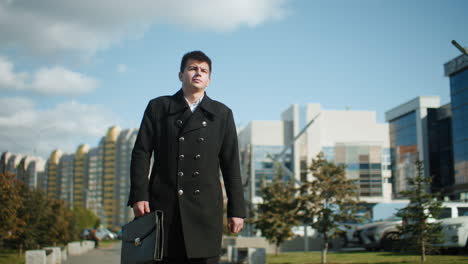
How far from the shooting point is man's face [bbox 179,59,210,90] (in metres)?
3.83

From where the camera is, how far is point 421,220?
13.4 metres

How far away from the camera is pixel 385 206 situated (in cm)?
4397

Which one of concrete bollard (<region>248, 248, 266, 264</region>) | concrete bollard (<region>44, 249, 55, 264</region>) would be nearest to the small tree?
concrete bollard (<region>248, 248, 266, 264</region>)

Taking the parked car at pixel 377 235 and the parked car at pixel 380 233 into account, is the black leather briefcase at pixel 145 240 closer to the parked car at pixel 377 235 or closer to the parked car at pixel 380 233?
the parked car at pixel 380 233

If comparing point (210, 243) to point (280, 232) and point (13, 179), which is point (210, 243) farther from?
point (280, 232)

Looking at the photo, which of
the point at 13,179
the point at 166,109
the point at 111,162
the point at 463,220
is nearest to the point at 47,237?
the point at 13,179

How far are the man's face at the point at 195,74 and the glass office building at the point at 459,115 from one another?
53821 mm

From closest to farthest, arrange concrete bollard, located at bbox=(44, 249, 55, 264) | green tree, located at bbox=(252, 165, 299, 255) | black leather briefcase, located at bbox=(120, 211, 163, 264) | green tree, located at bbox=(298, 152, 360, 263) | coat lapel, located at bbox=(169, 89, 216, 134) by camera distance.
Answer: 1. black leather briefcase, located at bbox=(120, 211, 163, 264)
2. coat lapel, located at bbox=(169, 89, 216, 134)
3. concrete bollard, located at bbox=(44, 249, 55, 264)
4. green tree, located at bbox=(298, 152, 360, 263)
5. green tree, located at bbox=(252, 165, 299, 255)

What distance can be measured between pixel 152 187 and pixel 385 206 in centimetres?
4251

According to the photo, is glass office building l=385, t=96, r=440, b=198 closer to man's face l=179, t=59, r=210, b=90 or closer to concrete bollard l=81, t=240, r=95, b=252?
concrete bollard l=81, t=240, r=95, b=252

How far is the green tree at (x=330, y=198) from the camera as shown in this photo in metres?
17.3

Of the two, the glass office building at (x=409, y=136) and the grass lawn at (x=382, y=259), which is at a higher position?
the glass office building at (x=409, y=136)

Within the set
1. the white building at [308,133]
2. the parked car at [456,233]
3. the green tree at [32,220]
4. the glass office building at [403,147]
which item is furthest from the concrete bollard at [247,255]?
the white building at [308,133]

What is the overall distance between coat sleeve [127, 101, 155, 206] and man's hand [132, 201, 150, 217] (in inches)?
1.0
